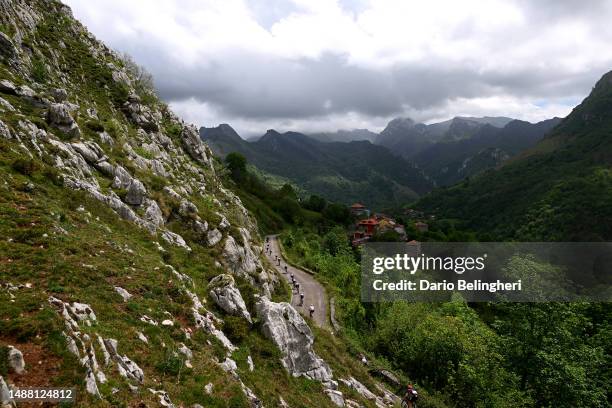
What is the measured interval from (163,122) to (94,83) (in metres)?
17.1

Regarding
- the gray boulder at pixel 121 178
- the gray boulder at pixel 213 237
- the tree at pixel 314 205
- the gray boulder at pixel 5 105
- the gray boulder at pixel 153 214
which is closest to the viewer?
the gray boulder at pixel 5 105

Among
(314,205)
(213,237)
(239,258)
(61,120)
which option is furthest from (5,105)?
(314,205)

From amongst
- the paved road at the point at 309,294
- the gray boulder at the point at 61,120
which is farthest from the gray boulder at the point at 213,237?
the paved road at the point at 309,294

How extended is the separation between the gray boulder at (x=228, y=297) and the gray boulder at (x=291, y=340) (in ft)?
4.40

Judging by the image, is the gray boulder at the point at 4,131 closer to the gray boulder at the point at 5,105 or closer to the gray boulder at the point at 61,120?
the gray boulder at the point at 5,105

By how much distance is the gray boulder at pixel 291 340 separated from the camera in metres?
22.7

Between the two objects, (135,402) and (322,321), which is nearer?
(135,402)

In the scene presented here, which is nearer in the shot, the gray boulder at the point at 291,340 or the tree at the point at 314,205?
the gray boulder at the point at 291,340

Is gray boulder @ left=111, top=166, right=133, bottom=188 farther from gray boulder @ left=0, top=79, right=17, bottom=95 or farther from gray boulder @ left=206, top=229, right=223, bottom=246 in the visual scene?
gray boulder @ left=0, top=79, right=17, bottom=95

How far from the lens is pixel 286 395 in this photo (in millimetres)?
18938

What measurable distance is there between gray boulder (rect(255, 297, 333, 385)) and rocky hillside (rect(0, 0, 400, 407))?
9 cm

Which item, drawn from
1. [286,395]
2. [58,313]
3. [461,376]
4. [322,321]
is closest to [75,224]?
[58,313]

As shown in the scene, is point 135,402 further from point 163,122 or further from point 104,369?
point 163,122

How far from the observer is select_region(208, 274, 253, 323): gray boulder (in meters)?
22.5
